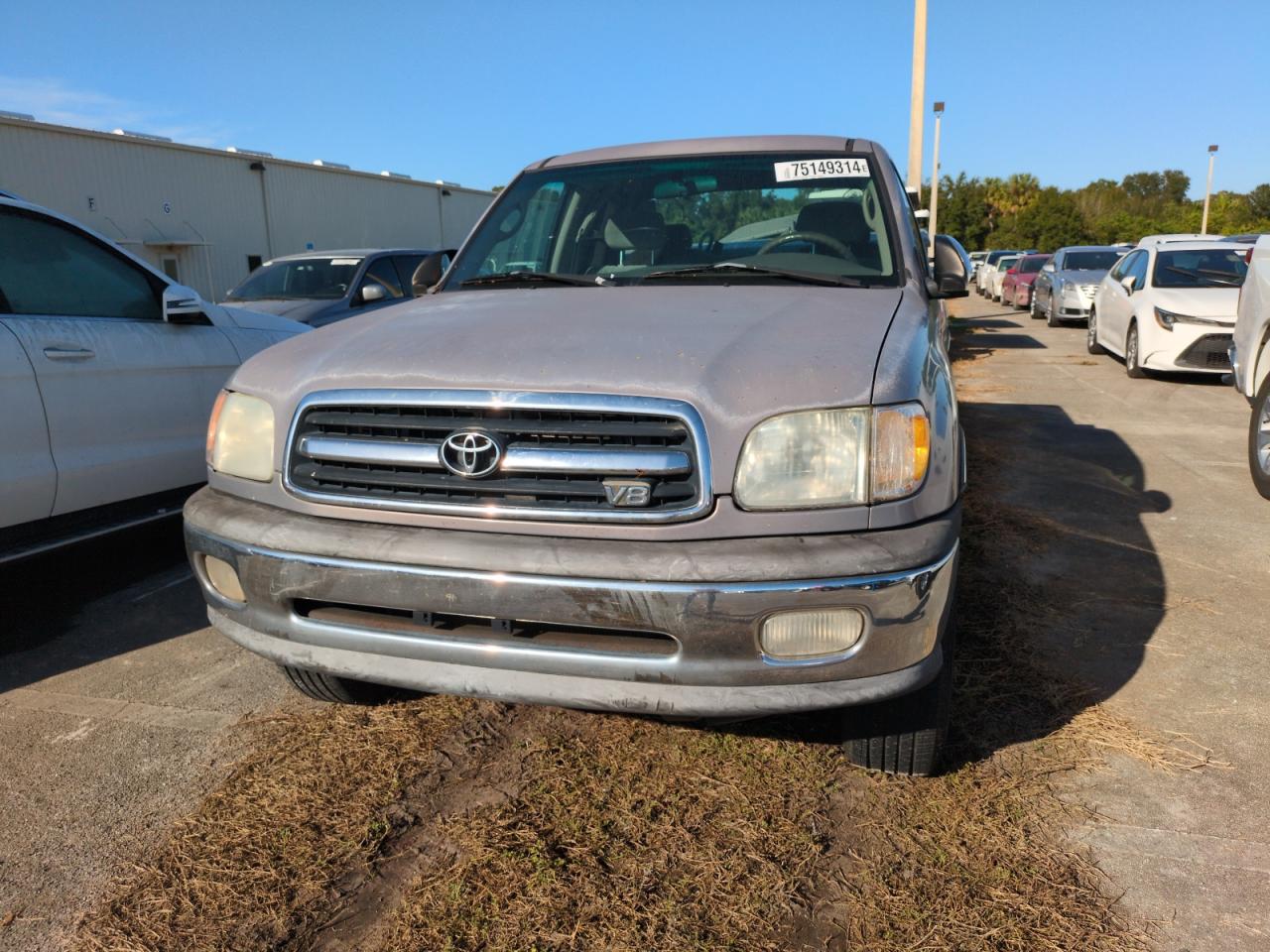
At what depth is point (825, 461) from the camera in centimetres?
214

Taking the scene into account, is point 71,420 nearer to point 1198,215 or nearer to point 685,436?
point 685,436

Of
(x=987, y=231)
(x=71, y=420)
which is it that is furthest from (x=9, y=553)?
(x=987, y=231)

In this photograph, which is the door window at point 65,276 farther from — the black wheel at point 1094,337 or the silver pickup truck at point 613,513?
the black wheel at point 1094,337

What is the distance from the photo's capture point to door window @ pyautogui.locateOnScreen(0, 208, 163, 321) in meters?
3.77

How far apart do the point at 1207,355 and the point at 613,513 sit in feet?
33.8

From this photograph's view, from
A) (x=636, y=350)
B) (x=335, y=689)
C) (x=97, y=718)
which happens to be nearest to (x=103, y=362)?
(x=97, y=718)

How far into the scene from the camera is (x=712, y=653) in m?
2.08

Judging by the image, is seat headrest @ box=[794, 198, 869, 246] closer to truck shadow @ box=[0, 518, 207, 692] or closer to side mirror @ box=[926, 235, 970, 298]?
side mirror @ box=[926, 235, 970, 298]

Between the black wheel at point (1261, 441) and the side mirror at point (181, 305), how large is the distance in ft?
19.9

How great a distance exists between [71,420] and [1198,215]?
193ft

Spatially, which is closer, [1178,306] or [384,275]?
[384,275]

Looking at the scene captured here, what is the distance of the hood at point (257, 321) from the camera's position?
4.87 m

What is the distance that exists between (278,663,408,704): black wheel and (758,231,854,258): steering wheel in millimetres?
2084

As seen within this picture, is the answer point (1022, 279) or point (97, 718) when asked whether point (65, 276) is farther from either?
point (1022, 279)
